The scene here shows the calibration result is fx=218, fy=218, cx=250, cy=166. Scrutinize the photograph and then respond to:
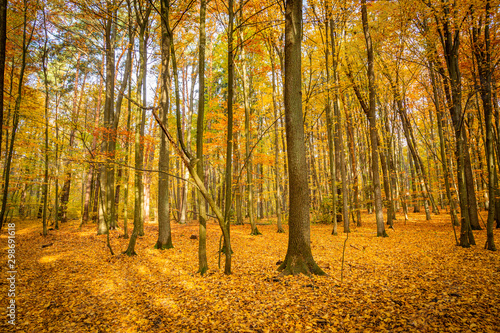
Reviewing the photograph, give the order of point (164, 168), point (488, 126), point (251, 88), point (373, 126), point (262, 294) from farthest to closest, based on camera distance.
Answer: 1. point (251, 88)
2. point (373, 126)
3. point (164, 168)
4. point (488, 126)
5. point (262, 294)

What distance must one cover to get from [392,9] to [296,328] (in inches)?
491

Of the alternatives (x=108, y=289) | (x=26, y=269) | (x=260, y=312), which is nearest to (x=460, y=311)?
(x=260, y=312)

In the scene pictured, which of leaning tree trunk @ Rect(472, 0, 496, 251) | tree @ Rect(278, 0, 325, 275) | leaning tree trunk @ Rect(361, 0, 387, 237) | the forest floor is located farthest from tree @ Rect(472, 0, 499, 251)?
tree @ Rect(278, 0, 325, 275)

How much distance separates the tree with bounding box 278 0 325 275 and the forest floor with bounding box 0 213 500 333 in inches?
14.5

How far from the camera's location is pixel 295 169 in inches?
183

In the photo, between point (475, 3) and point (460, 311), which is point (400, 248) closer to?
point (460, 311)

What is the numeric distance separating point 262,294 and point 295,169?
8.04ft

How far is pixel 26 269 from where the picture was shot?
567 centimetres

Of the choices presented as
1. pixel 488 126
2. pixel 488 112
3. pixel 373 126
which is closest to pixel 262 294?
pixel 488 126

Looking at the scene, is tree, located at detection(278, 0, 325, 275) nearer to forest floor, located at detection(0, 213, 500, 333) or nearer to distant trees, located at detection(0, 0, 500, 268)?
distant trees, located at detection(0, 0, 500, 268)

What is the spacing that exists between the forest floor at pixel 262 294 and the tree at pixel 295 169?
0.37 metres

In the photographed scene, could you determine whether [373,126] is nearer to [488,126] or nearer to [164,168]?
[488,126]

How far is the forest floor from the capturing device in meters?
2.89

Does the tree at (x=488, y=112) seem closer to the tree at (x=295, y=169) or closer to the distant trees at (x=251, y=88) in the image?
the distant trees at (x=251, y=88)
